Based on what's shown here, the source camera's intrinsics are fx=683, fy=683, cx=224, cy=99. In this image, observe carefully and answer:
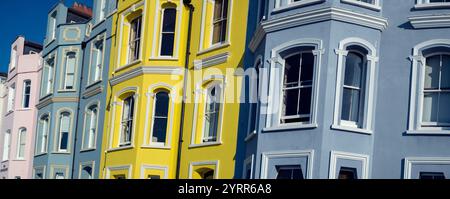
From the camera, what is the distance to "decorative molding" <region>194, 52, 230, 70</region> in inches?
561

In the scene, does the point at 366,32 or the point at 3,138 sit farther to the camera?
the point at 3,138

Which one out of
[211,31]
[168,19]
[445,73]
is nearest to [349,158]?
[445,73]

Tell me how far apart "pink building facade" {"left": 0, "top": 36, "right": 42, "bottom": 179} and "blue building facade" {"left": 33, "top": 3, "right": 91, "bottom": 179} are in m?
0.72

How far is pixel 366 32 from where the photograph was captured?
36.9ft

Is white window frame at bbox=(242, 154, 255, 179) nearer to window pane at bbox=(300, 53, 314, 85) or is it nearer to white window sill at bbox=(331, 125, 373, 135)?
window pane at bbox=(300, 53, 314, 85)

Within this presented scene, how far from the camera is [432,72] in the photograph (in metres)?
10.7

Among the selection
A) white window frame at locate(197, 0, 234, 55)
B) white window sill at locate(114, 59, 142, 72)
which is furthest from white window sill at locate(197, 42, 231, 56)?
white window sill at locate(114, 59, 142, 72)

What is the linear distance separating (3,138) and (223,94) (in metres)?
12.1

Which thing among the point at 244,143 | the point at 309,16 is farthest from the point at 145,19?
the point at 309,16

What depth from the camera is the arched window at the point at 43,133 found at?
20.9 m

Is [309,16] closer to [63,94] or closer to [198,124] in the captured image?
[198,124]

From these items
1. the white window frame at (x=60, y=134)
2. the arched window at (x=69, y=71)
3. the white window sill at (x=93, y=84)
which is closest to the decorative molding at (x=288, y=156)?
the white window sill at (x=93, y=84)

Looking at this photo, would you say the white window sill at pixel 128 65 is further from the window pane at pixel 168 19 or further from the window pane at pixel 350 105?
the window pane at pixel 350 105

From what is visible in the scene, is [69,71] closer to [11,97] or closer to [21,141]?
[21,141]
